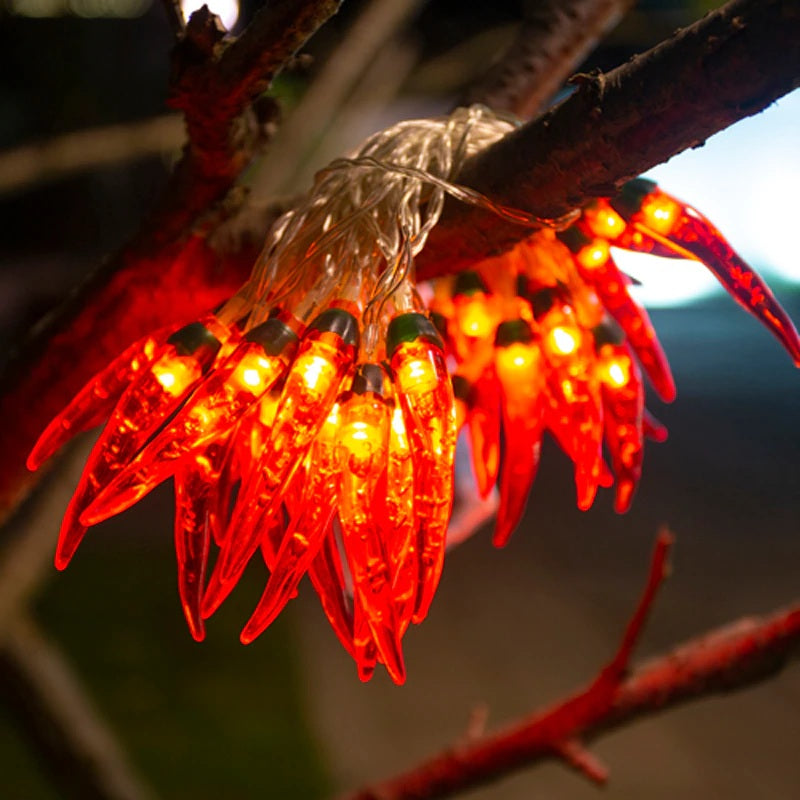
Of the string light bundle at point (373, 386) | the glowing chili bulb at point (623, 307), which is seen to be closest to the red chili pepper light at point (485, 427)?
the string light bundle at point (373, 386)

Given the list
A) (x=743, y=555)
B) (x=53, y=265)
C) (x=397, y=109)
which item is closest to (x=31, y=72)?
(x=53, y=265)

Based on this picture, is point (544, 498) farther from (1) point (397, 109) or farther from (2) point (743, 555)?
(1) point (397, 109)

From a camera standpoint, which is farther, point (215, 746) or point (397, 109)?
point (215, 746)

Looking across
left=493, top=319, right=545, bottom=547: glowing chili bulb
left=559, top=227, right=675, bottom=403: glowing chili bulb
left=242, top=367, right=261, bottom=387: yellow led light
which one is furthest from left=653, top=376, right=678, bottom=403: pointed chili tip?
left=242, top=367, right=261, bottom=387: yellow led light

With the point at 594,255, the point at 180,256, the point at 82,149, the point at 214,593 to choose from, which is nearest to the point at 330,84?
the point at 82,149

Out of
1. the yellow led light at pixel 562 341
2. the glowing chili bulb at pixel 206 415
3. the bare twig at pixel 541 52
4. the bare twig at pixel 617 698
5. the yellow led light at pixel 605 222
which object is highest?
the bare twig at pixel 541 52

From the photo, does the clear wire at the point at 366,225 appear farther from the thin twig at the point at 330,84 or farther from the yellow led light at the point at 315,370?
the thin twig at the point at 330,84
